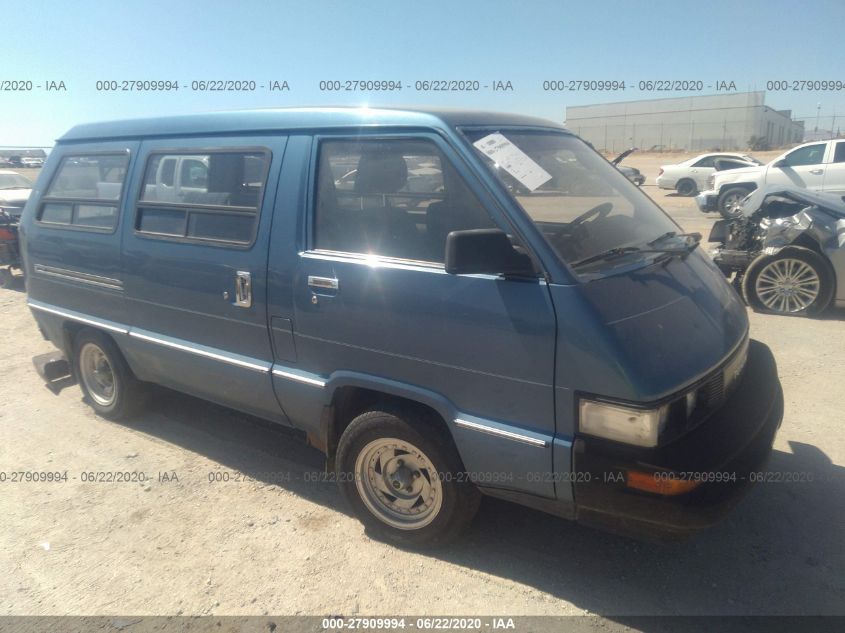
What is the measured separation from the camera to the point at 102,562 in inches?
119

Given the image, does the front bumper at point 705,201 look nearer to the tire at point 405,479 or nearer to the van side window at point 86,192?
the tire at point 405,479

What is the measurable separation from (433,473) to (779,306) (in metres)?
5.68

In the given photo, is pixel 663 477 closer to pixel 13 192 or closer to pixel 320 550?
pixel 320 550

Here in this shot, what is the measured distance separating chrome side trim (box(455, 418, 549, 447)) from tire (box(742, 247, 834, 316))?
218 inches

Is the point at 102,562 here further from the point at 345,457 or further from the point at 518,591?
the point at 518,591

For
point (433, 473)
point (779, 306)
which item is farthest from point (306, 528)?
point (779, 306)

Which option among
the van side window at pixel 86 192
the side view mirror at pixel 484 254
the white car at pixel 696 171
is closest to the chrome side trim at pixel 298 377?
the side view mirror at pixel 484 254

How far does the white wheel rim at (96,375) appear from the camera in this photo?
4594mm

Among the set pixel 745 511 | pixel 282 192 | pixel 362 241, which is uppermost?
pixel 282 192

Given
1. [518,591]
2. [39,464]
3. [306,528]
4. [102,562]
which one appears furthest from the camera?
[39,464]

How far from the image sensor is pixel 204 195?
353 centimetres

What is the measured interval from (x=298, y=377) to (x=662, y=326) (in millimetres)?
1823

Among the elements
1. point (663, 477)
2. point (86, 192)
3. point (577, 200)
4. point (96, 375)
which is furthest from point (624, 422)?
point (96, 375)

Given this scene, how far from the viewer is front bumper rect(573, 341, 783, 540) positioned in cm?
226
